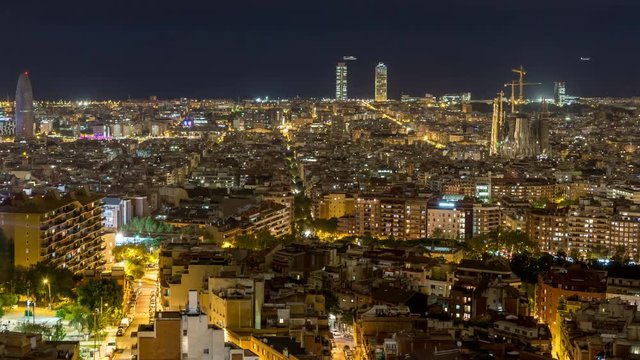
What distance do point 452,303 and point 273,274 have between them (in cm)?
228

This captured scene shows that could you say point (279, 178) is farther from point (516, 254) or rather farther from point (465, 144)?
point (465, 144)

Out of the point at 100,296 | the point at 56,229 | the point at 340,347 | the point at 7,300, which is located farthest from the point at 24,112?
the point at 340,347

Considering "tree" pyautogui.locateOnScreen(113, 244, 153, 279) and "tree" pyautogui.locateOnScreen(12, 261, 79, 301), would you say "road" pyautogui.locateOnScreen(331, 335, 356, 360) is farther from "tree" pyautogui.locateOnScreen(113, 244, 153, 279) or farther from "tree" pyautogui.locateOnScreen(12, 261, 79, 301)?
"tree" pyautogui.locateOnScreen(113, 244, 153, 279)

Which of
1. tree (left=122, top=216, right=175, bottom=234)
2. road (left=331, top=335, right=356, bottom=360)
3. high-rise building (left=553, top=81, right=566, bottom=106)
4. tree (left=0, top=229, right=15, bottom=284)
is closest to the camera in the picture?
road (left=331, top=335, right=356, bottom=360)

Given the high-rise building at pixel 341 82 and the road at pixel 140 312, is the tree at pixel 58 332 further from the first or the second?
the high-rise building at pixel 341 82

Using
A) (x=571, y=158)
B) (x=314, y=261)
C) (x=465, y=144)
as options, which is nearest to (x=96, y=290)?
(x=314, y=261)

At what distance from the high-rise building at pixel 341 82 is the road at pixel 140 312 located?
256ft

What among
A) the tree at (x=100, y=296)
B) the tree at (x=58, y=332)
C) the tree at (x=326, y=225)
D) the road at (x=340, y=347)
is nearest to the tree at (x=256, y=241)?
the tree at (x=326, y=225)

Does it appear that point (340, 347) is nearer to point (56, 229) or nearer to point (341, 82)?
point (56, 229)

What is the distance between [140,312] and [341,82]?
3199 inches

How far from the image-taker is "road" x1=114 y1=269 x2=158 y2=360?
10.7 metres

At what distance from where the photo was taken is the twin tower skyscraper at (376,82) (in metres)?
91.6

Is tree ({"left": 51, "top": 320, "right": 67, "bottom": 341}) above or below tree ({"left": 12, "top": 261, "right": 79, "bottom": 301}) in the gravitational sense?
below

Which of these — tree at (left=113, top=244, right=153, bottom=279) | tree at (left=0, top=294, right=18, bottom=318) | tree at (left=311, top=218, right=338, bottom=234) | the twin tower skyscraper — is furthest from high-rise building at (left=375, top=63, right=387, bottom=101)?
tree at (left=0, top=294, right=18, bottom=318)
